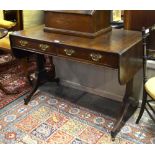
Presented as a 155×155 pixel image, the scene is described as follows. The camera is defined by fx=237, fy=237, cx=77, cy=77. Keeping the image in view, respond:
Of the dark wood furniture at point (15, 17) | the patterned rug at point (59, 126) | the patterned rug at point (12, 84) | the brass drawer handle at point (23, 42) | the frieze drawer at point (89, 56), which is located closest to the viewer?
the frieze drawer at point (89, 56)

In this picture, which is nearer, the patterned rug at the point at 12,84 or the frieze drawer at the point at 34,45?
the frieze drawer at the point at 34,45

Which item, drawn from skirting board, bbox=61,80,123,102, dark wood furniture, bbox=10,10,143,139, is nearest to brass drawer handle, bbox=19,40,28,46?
dark wood furniture, bbox=10,10,143,139

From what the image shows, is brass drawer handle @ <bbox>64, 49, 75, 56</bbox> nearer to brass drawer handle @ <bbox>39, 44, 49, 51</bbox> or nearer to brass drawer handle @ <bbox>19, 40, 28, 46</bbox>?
brass drawer handle @ <bbox>39, 44, 49, 51</bbox>

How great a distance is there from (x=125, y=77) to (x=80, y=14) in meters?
0.60

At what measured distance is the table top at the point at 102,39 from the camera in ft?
5.25

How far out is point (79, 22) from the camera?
1.83 metres

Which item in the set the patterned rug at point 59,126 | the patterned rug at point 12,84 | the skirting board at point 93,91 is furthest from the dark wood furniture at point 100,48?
the patterned rug at point 12,84

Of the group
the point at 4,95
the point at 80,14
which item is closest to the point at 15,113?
the point at 4,95

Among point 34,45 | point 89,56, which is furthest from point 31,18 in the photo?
point 89,56

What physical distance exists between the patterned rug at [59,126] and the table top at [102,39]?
28.0 inches

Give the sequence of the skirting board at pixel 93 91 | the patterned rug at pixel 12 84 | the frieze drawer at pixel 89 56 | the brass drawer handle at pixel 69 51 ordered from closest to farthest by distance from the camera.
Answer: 1. the frieze drawer at pixel 89 56
2. the brass drawer handle at pixel 69 51
3. the skirting board at pixel 93 91
4. the patterned rug at pixel 12 84

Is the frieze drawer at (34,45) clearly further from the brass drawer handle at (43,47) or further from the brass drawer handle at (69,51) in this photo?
the brass drawer handle at (69,51)

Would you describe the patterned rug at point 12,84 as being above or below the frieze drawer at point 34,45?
below

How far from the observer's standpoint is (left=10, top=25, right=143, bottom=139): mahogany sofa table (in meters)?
1.56
